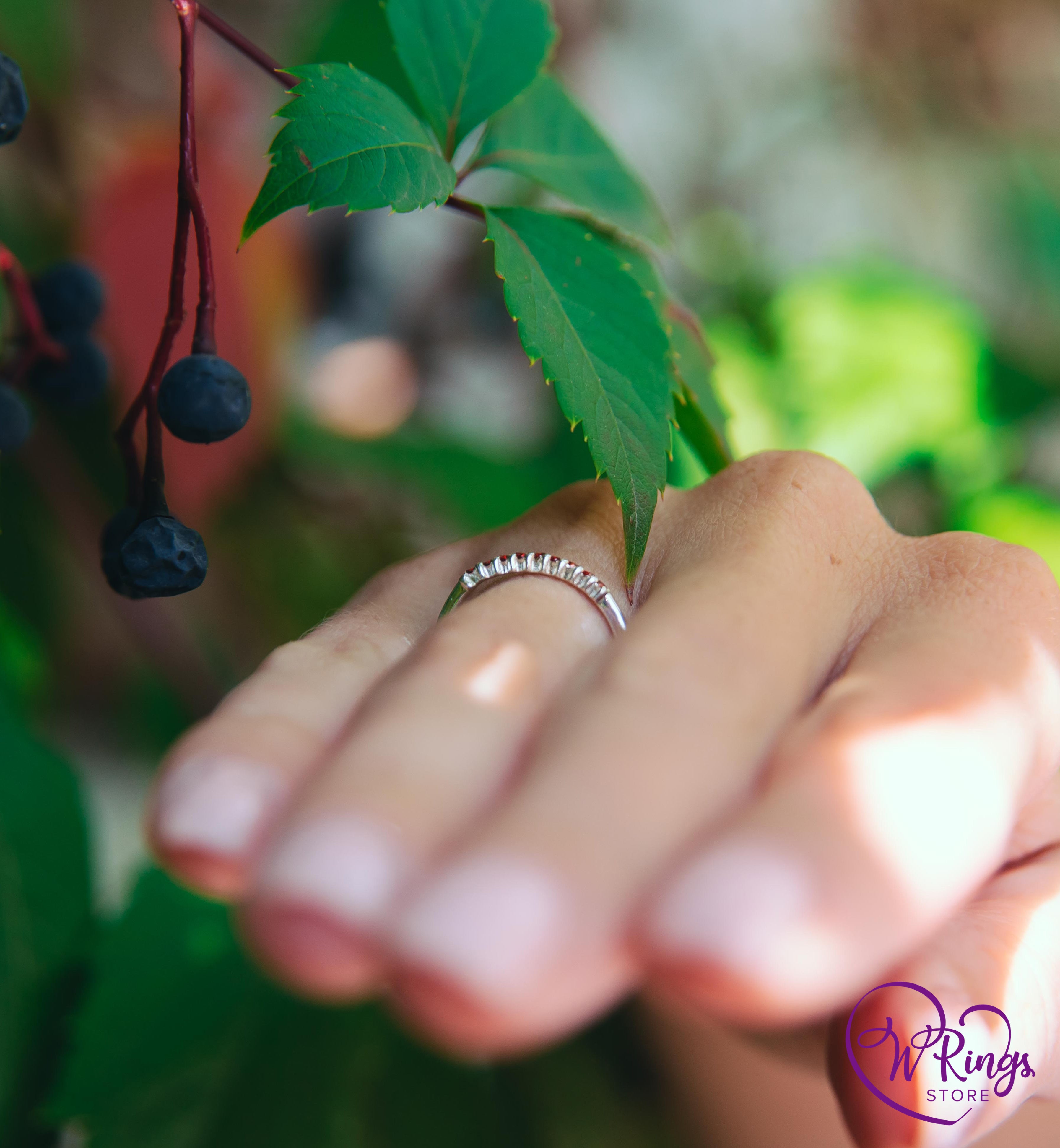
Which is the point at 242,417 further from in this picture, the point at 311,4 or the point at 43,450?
the point at 311,4

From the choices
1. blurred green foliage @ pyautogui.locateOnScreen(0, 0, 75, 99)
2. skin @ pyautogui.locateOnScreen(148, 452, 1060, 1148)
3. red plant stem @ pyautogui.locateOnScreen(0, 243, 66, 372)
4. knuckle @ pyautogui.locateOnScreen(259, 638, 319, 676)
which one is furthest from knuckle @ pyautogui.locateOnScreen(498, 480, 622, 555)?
blurred green foliage @ pyautogui.locateOnScreen(0, 0, 75, 99)

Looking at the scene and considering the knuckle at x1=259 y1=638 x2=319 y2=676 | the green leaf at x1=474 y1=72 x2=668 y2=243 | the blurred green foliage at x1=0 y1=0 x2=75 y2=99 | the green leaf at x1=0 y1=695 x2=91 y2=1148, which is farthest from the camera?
the blurred green foliage at x1=0 y1=0 x2=75 y2=99

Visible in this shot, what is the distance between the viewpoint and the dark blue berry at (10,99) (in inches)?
18.7

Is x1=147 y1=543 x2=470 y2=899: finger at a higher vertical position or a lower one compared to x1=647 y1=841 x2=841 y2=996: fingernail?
higher

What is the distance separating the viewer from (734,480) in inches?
20.2

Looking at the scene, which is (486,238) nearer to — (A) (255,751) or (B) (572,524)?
(B) (572,524)

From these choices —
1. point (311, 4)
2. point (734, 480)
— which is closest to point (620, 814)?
point (734, 480)

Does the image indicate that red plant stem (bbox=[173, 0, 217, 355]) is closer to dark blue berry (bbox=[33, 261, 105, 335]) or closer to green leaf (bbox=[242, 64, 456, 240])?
green leaf (bbox=[242, 64, 456, 240])

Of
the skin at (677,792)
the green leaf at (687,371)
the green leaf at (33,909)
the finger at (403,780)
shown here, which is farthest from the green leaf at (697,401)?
the green leaf at (33,909)

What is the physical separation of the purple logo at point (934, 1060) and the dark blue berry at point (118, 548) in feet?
1.42

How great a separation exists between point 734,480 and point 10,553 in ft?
3.67

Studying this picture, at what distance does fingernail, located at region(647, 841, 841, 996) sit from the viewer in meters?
0.27

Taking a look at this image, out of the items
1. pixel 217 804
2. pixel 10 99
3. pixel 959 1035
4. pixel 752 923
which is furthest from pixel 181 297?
pixel 959 1035

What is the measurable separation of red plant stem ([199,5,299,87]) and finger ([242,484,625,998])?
0.31m
